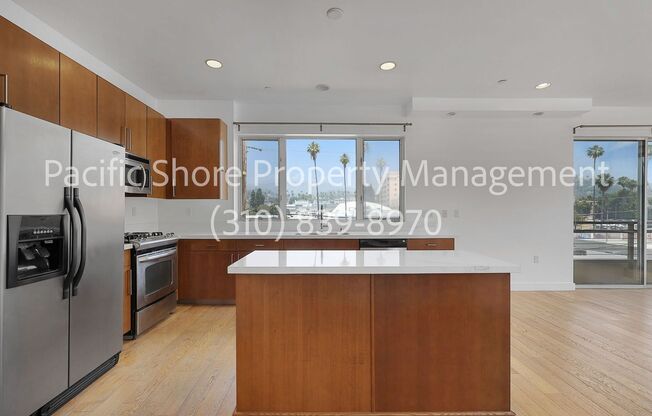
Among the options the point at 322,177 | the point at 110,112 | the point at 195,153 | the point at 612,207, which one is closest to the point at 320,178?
the point at 322,177

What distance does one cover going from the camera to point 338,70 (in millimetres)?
3330

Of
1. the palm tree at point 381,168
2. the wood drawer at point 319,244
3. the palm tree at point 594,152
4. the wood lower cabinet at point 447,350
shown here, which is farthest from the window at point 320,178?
the palm tree at point 594,152

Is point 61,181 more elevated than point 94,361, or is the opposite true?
point 61,181

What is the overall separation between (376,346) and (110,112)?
9.91 ft

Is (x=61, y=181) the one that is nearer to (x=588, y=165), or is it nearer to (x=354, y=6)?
(x=354, y=6)

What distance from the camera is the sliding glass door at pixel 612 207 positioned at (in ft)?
15.2

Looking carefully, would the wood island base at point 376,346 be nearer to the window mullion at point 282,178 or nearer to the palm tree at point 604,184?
the window mullion at point 282,178

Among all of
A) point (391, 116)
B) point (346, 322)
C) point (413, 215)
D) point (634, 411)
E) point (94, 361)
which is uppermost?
point (391, 116)

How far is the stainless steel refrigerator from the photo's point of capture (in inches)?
61.8

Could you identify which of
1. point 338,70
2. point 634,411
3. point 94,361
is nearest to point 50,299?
point 94,361

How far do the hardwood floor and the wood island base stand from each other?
0.41 m

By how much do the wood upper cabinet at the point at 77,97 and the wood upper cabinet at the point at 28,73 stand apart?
0.21 feet

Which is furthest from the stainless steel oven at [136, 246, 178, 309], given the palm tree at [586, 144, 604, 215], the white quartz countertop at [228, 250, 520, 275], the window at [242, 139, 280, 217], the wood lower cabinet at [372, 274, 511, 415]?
the palm tree at [586, 144, 604, 215]

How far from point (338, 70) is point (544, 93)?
2689 millimetres
